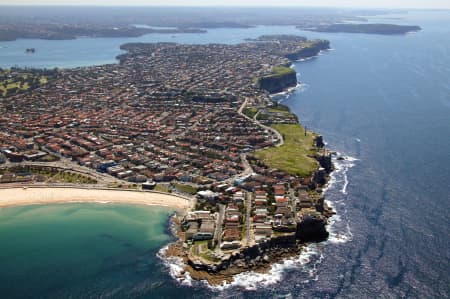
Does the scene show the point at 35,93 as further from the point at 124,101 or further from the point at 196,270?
the point at 196,270

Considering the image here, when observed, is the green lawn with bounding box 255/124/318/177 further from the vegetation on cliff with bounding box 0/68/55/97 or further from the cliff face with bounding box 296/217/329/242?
the vegetation on cliff with bounding box 0/68/55/97

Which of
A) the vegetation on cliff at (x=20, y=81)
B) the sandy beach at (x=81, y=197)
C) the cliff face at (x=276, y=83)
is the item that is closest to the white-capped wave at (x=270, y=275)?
the sandy beach at (x=81, y=197)

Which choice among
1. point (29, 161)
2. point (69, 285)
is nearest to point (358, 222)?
point (69, 285)

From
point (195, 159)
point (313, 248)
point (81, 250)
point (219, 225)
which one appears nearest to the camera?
point (81, 250)

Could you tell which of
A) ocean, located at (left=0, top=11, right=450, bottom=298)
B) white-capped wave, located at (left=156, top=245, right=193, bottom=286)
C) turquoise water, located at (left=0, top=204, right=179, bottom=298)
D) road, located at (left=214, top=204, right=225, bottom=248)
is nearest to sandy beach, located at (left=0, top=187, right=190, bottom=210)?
turquoise water, located at (left=0, top=204, right=179, bottom=298)

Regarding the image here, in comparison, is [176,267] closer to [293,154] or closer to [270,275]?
[270,275]

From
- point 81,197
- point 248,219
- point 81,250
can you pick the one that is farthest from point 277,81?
point 81,250
